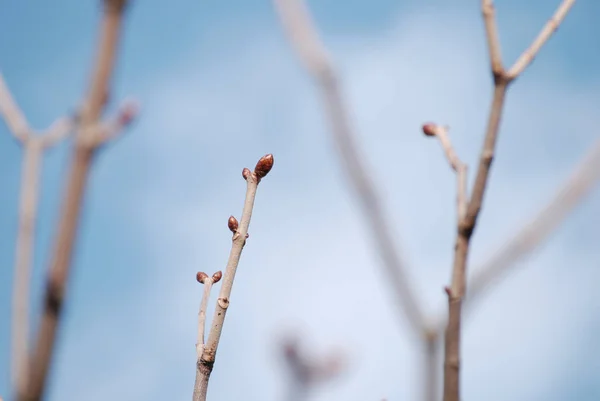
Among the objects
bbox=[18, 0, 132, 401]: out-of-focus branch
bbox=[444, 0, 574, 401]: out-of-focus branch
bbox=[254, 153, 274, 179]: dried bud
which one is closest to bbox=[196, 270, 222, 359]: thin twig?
bbox=[254, 153, 274, 179]: dried bud

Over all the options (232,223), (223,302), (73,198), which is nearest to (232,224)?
(232,223)

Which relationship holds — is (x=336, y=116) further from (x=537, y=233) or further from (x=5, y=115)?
(x=5, y=115)

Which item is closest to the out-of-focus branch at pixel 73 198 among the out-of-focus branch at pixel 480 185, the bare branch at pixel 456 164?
the out-of-focus branch at pixel 480 185

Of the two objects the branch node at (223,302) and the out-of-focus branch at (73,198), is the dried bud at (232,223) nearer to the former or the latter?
the branch node at (223,302)

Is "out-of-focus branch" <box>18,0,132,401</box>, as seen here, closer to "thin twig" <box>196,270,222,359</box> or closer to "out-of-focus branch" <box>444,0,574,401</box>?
"thin twig" <box>196,270,222,359</box>

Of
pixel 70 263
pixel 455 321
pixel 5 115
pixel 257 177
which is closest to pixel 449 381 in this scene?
pixel 455 321

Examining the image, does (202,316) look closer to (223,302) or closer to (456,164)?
(223,302)
